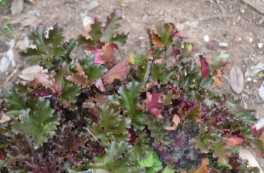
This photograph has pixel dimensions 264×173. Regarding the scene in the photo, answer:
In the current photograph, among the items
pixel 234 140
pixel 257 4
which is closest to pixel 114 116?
pixel 234 140

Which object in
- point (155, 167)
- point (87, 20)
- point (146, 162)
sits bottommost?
point (155, 167)

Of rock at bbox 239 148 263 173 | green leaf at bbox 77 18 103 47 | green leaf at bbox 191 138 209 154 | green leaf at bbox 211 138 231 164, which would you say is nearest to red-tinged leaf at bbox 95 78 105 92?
green leaf at bbox 77 18 103 47

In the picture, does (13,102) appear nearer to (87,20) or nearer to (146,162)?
(146,162)

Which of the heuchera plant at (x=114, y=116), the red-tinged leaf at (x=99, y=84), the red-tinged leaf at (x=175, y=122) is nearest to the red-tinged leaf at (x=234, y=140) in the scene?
the heuchera plant at (x=114, y=116)

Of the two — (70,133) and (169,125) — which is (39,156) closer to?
(70,133)

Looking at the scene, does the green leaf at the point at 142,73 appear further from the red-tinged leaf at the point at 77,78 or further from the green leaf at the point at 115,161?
the green leaf at the point at 115,161

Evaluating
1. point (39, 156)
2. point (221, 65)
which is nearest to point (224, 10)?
point (221, 65)

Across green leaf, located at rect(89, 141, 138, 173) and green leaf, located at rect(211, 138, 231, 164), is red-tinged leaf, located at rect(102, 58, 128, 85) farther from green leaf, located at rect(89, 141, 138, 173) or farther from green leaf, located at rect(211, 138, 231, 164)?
green leaf, located at rect(211, 138, 231, 164)

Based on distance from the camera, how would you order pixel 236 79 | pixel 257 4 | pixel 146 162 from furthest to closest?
pixel 257 4
pixel 236 79
pixel 146 162
